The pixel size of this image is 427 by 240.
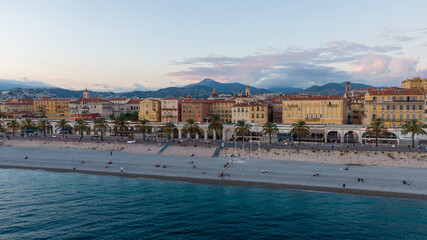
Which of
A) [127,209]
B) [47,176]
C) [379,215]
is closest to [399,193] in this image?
[379,215]

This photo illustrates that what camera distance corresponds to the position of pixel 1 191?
48375mm

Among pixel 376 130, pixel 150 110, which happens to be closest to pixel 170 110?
pixel 150 110

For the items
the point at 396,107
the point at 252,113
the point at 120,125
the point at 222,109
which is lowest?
the point at 120,125

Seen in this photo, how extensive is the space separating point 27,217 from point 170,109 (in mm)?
83125

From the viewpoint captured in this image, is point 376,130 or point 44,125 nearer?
point 376,130

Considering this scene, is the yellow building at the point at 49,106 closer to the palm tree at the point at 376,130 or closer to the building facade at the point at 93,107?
the building facade at the point at 93,107

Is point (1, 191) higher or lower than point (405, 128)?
lower

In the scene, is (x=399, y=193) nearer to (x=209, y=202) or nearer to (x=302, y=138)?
(x=209, y=202)

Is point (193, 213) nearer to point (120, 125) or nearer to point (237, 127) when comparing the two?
point (237, 127)

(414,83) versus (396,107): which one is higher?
(414,83)

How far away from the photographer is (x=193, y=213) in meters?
39.3

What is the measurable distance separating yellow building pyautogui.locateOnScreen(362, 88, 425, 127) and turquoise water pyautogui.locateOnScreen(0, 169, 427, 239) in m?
47.1

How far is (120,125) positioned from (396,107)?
81311mm

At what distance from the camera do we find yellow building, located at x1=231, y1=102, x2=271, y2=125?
102 metres
